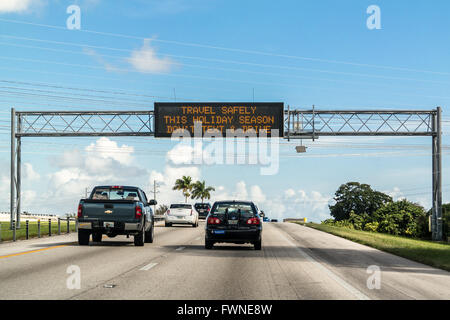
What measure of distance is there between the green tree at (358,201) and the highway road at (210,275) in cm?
9169

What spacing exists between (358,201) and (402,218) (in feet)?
109

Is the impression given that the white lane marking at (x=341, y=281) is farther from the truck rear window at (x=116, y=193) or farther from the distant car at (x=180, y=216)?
the distant car at (x=180, y=216)

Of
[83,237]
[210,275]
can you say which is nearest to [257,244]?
[83,237]

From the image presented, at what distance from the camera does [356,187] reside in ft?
366

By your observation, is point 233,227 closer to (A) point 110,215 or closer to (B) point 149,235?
(A) point 110,215

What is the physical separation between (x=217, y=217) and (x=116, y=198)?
4120 mm

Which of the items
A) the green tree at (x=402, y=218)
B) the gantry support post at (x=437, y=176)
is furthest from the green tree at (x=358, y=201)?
the gantry support post at (x=437, y=176)

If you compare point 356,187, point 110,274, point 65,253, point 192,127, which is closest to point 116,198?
point 65,253

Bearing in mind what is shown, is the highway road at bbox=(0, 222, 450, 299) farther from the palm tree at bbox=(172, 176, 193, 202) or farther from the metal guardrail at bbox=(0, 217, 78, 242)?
the palm tree at bbox=(172, 176, 193, 202)

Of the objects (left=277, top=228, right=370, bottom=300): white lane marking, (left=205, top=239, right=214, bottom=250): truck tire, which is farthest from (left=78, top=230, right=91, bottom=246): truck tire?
(left=277, top=228, right=370, bottom=300): white lane marking

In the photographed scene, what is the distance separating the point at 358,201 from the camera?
110125mm
